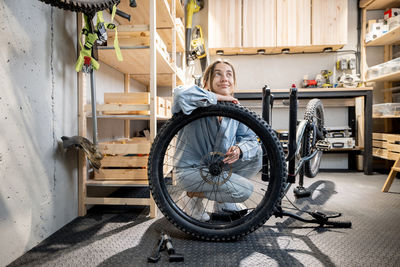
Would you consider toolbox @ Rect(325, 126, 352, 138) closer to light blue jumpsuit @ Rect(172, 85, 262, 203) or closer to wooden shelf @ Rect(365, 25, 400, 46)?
wooden shelf @ Rect(365, 25, 400, 46)

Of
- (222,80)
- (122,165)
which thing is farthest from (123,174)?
(222,80)

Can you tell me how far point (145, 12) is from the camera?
6.44 feet

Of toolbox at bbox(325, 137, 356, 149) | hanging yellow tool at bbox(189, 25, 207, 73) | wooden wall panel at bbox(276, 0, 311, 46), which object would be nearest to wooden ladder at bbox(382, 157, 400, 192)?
toolbox at bbox(325, 137, 356, 149)

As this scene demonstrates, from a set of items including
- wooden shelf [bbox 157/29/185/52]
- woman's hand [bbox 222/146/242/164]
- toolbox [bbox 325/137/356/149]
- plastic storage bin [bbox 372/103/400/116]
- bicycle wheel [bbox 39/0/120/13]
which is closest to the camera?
bicycle wheel [bbox 39/0/120/13]

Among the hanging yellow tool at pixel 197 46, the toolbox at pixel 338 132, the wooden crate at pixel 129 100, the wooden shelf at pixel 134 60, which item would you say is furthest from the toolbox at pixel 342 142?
the wooden crate at pixel 129 100

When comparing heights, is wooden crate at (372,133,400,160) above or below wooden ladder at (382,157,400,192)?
above

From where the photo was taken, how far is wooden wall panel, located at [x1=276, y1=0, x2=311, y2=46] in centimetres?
298

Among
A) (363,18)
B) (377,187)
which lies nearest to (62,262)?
(377,187)

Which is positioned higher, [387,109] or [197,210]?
[387,109]

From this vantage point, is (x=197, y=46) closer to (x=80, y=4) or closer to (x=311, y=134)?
(x=311, y=134)

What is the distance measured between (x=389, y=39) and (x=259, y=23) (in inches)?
59.8

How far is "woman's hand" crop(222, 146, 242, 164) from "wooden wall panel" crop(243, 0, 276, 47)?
7.29ft

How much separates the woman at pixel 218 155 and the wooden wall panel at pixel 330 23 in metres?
2.14

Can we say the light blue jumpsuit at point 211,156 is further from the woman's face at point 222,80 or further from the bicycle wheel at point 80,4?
the bicycle wheel at point 80,4
